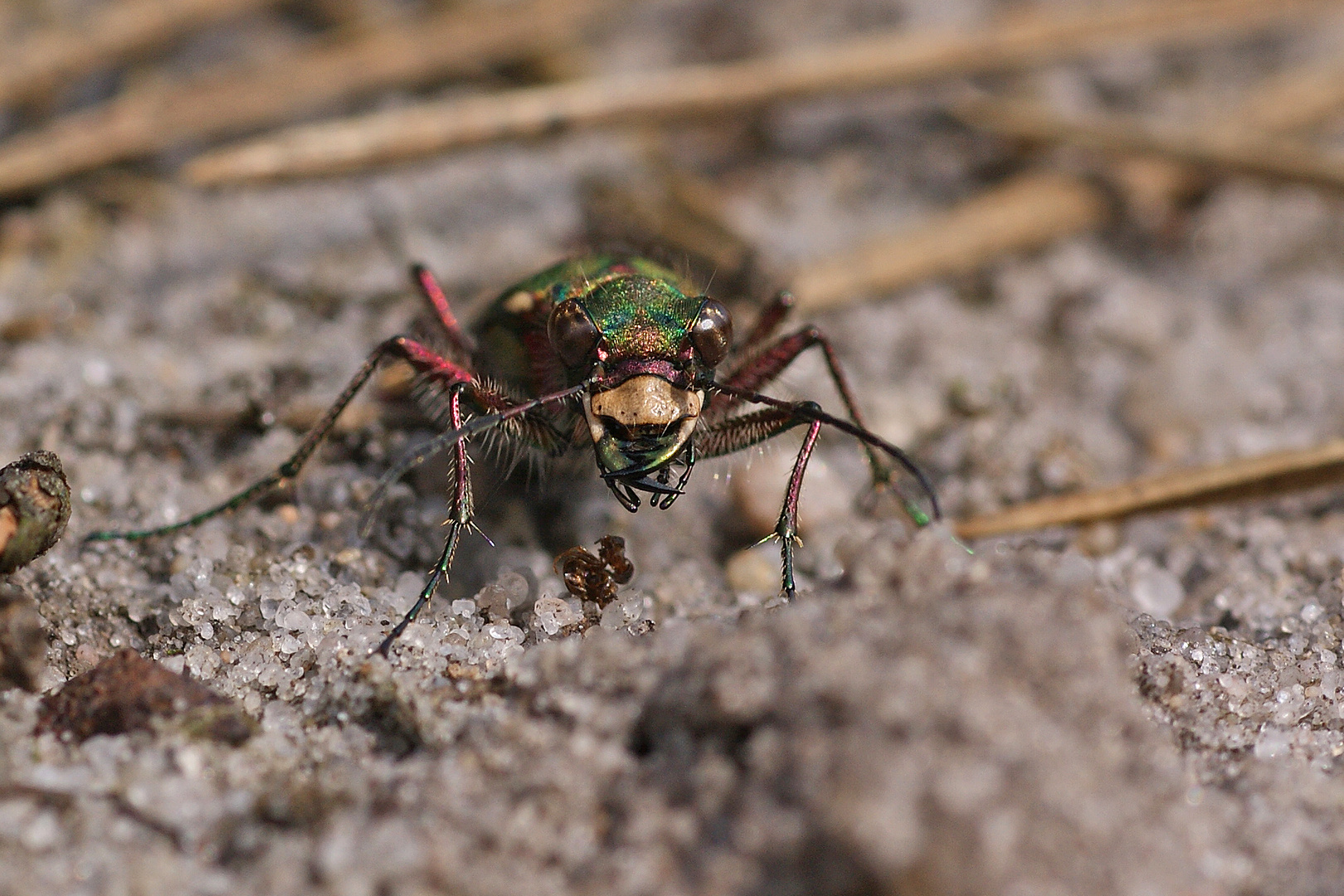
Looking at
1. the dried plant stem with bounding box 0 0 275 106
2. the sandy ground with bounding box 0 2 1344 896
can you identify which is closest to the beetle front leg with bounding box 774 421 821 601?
the sandy ground with bounding box 0 2 1344 896

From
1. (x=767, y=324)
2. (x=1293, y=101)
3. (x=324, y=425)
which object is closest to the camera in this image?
(x=324, y=425)

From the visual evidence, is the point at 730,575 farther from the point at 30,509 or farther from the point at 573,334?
the point at 30,509

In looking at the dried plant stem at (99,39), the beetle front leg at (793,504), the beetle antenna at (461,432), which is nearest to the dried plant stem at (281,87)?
the dried plant stem at (99,39)

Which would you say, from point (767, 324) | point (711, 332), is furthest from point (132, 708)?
point (767, 324)

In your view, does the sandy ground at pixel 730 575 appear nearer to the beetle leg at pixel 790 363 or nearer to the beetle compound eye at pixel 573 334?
the beetle leg at pixel 790 363

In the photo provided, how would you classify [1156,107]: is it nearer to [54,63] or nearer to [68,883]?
[54,63]

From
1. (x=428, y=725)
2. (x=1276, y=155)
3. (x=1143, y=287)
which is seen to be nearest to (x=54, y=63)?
(x=428, y=725)
